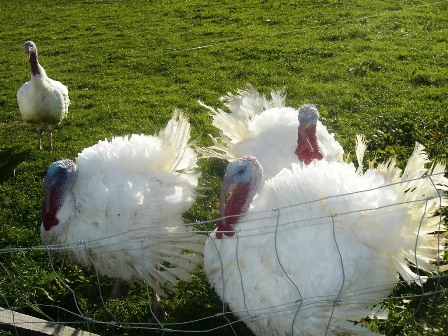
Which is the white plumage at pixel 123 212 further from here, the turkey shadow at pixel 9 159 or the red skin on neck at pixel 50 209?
the turkey shadow at pixel 9 159

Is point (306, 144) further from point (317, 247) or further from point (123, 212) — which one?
point (123, 212)

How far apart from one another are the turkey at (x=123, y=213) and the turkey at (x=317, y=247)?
0.40 m

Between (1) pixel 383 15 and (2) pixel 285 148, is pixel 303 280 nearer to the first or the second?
(2) pixel 285 148

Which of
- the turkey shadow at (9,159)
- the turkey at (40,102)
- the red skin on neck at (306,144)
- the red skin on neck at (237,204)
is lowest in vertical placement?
the turkey shadow at (9,159)

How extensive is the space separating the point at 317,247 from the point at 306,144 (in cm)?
122

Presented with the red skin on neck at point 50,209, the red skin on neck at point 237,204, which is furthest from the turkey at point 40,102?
the red skin on neck at point 237,204

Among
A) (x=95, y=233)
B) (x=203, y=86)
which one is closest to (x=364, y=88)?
(x=203, y=86)

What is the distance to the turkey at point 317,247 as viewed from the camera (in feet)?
9.96

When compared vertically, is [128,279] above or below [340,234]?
below

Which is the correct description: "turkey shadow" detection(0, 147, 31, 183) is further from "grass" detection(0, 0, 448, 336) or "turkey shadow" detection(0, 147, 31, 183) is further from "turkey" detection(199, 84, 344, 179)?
"turkey" detection(199, 84, 344, 179)

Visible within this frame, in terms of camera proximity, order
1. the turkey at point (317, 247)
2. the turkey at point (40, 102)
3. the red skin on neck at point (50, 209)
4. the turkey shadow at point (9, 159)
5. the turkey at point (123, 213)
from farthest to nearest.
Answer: the turkey at point (40, 102) → the turkey shadow at point (9, 159) → the red skin on neck at point (50, 209) → the turkey at point (123, 213) → the turkey at point (317, 247)

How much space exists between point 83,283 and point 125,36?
7137mm

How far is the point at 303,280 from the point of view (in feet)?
9.98

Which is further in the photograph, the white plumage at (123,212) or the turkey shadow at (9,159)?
the turkey shadow at (9,159)
